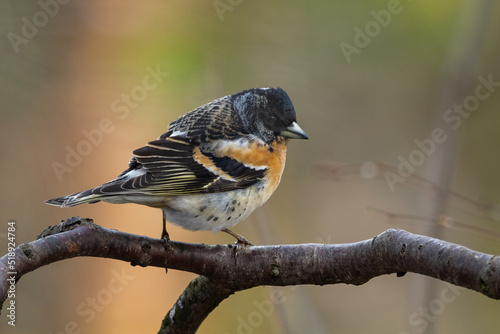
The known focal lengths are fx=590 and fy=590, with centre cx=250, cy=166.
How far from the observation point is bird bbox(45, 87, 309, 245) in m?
4.04

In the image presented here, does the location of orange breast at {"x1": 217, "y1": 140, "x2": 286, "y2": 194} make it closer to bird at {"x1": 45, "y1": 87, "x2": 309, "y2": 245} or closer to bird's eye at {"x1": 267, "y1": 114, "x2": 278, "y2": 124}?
bird at {"x1": 45, "y1": 87, "x2": 309, "y2": 245}

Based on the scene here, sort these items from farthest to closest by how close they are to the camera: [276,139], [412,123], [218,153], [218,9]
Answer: [412,123], [218,9], [276,139], [218,153]

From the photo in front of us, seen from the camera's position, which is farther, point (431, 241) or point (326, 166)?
point (326, 166)

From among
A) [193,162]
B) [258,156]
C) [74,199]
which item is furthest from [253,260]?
[258,156]

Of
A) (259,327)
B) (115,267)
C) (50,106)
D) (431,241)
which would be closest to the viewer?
(431,241)

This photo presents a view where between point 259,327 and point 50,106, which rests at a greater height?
point 50,106

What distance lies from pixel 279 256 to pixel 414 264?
93 centimetres

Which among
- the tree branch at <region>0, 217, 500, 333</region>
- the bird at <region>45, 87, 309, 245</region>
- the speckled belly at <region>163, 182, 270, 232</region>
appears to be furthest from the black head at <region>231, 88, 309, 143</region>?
the tree branch at <region>0, 217, 500, 333</region>

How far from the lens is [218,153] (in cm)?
452

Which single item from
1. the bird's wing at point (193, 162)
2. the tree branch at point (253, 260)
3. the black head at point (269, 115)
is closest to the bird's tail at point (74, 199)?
the bird's wing at point (193, 162)

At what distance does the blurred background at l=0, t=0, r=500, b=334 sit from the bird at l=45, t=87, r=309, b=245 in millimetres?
409

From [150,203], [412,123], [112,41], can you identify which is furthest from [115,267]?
[412,123]

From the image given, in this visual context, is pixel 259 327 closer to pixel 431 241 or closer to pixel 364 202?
pixel 364 202

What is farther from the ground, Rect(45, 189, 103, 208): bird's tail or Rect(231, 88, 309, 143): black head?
Rect(231, 88, 309, 143): black head
